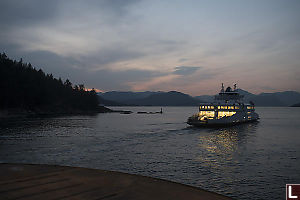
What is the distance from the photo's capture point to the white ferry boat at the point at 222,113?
6881cm

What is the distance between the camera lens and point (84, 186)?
459 inches

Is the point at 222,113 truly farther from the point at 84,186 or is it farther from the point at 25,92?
the point at 25,92

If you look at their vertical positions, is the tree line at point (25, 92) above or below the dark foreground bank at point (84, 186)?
above

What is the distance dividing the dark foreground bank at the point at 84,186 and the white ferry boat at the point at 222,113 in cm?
5785

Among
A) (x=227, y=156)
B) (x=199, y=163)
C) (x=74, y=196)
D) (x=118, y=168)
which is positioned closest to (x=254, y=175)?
(x=199, y=163)

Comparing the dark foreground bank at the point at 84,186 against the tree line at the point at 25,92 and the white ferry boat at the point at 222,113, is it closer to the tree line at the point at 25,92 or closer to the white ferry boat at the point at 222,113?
the white ferry boat at the point at 222,113

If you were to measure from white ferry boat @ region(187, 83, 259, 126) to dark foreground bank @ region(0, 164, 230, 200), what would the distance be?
57847 millimetres

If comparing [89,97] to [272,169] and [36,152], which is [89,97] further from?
[272,169]

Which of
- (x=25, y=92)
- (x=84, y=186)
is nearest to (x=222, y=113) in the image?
(x=84, y=186)

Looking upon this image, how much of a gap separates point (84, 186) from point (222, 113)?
70.6 meters

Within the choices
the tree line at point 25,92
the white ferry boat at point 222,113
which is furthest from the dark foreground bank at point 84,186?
the tree line at point 25,92

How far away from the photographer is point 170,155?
2880 centimetres

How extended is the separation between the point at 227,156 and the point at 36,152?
82.1 feet

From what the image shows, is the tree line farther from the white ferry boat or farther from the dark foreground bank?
the dark foreground bank
